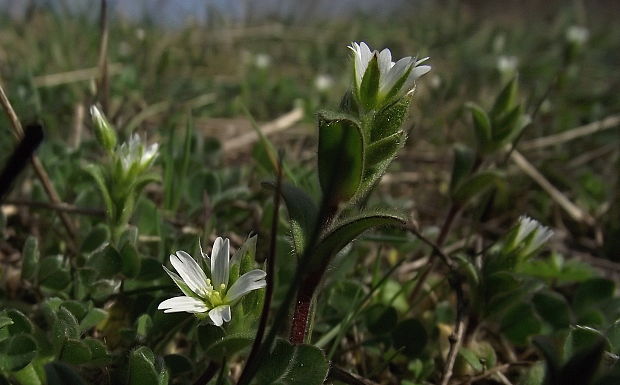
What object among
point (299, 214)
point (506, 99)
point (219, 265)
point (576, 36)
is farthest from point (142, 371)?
point (576, 36)

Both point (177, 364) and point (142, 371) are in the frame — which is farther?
point (177, 364)

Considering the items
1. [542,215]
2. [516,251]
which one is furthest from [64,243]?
[542,215]

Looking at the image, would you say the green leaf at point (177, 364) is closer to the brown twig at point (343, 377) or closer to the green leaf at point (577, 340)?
the brown twig at point (343, 377)

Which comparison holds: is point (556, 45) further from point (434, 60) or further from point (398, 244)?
point (398, 244)

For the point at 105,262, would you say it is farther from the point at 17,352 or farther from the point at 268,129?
the point at 268,129

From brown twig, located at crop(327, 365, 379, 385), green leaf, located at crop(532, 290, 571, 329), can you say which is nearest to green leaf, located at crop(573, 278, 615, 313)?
green leaf, located at crop(532, 290, 571, 329)

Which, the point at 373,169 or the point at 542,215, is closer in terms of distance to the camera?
the point at 373,169
